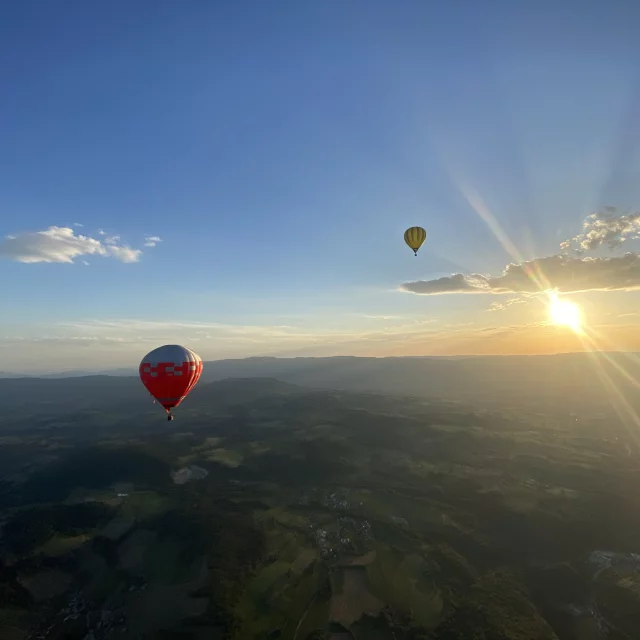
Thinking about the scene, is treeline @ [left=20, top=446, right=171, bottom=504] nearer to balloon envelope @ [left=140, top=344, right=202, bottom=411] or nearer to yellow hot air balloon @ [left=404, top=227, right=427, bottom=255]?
balloon envelope @ [left=140, top=344, right=202, bottom=411]

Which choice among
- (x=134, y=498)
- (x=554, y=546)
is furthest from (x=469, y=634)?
(x=134, y=498)

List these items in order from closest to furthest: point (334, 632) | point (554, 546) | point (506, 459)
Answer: point (334, 632)
point (554, 546)
point (506, 459)

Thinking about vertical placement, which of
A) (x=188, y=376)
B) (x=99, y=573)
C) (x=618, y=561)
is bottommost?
(x=618, y=561)

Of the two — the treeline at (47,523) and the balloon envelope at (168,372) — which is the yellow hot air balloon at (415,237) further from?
the treeline at (47,523)

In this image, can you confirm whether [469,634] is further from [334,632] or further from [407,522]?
[407,522]

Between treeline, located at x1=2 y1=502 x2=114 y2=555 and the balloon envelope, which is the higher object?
the balloon envelope

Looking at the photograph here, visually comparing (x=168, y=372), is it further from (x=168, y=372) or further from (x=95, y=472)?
(x=95, y=472)

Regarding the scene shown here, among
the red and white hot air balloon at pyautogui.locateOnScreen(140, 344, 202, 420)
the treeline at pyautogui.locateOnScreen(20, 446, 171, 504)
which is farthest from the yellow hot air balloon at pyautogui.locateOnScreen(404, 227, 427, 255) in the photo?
the treeline at pyautogui.locateOnScreen(20, 446, 171, 504)
